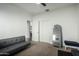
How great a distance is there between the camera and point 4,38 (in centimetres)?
170

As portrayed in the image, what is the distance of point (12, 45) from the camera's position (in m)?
1.81

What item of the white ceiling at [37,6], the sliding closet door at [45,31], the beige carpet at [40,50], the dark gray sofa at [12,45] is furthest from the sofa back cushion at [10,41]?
the white ceiling at [37,6]

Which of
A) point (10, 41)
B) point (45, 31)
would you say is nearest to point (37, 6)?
point (45, 31)

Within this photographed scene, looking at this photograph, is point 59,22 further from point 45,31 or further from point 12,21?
point 12,21

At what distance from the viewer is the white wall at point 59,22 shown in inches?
71.1

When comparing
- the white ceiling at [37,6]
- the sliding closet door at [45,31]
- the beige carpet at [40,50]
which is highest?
the white ceiling at [37,6]

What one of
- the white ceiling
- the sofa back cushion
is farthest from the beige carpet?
the white ceiling

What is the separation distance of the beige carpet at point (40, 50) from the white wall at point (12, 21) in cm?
32

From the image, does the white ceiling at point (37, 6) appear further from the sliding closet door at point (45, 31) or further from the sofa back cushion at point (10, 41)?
the sofa back cushion at point (10, 41)

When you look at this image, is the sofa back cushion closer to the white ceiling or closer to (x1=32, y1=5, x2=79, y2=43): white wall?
Result: (x1=32, y1=5, x2=79, y2=43): white wall

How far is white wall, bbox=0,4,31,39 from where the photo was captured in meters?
1.69

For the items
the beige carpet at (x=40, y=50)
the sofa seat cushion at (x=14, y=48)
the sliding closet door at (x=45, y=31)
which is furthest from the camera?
the sliding closet door at (x=45, y=31)

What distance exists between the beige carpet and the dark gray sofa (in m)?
0.12

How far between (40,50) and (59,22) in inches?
29.4
